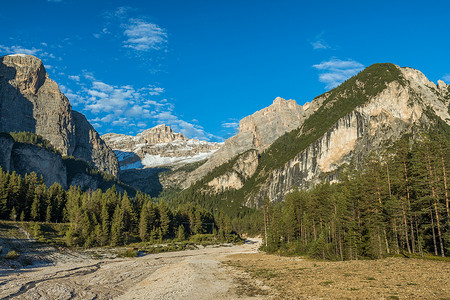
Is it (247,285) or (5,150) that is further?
(5,150)

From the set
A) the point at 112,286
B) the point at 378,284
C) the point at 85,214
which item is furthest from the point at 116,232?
the point at 378,284

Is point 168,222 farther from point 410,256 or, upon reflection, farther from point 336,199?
point 410,256

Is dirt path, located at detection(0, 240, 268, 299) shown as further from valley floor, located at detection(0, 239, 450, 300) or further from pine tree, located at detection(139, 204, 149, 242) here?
pine tree, located at detection(139, 204, 149, 242)

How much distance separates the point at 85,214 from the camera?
3177 inches

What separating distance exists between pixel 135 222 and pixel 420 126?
578 ft

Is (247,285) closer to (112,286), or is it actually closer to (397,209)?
(112,286)

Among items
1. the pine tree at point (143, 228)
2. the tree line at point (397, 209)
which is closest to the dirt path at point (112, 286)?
the tree line at point (397, 209)

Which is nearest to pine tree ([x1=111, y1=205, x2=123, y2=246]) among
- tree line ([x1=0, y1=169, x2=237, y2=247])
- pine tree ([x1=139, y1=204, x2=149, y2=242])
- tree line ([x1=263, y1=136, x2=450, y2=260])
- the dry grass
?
tree line ([x1=0, y1=169, x2=237, y2=247])

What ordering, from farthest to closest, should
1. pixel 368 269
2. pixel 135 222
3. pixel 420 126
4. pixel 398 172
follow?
1. pixel 420 126
2. pixel 135 222
3. pixel 398 172
4. pixel 368 269

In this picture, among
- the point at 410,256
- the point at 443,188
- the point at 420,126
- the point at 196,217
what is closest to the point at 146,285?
the point at 410,256

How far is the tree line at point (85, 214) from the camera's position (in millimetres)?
79688

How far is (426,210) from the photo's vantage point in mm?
37188

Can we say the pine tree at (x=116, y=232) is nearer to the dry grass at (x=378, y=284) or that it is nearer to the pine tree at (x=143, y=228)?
the pine tree at (x=143, y=228)

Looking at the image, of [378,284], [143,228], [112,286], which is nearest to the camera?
[378,284]
